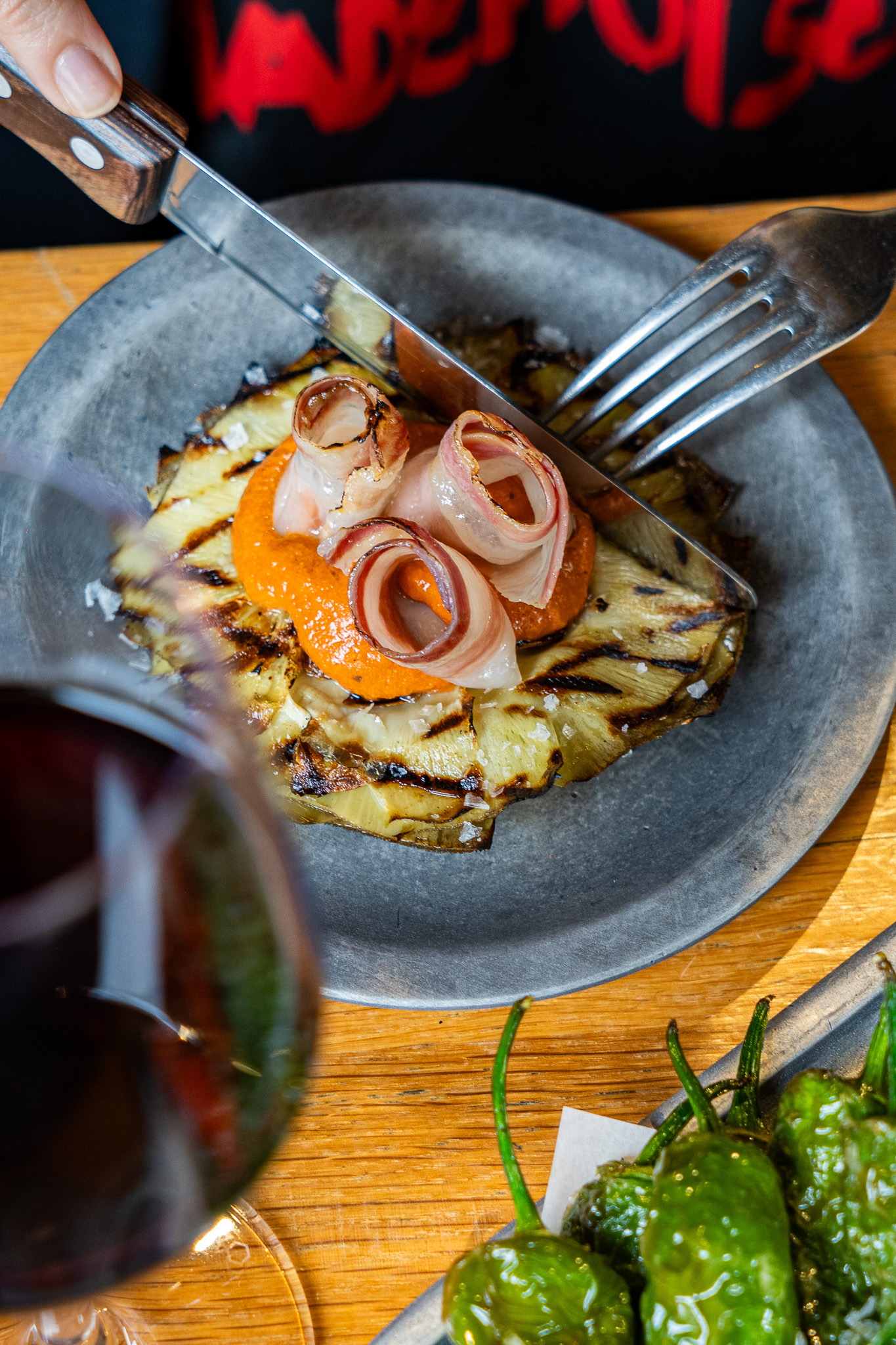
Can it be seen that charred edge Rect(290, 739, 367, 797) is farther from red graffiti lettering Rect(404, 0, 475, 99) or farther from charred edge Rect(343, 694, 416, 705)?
red graffiti lettering Rect(404, 0, 475, 99)

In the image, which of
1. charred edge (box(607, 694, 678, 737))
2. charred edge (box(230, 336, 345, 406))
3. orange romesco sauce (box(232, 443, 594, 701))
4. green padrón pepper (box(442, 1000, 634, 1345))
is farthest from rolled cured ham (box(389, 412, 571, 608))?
green padrón pepper (box(442, 1000, 634, 1345))

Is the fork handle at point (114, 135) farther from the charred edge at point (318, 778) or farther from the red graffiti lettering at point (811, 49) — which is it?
the red graffiti lettering at point (811, 49)

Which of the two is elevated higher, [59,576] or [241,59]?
[241,59]

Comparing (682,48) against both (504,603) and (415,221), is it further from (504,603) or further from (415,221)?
(504,603)

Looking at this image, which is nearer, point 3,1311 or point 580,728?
point 3,1311

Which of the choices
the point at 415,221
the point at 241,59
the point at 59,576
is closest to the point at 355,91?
the point at 241,59

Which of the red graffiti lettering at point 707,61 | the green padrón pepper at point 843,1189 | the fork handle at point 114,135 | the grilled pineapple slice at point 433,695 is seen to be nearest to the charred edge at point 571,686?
the grilled pineapple slice at point 433,695

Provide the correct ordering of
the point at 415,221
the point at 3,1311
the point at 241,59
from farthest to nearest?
the point at 241,59
the point at 415,221
the point at 3,1311
